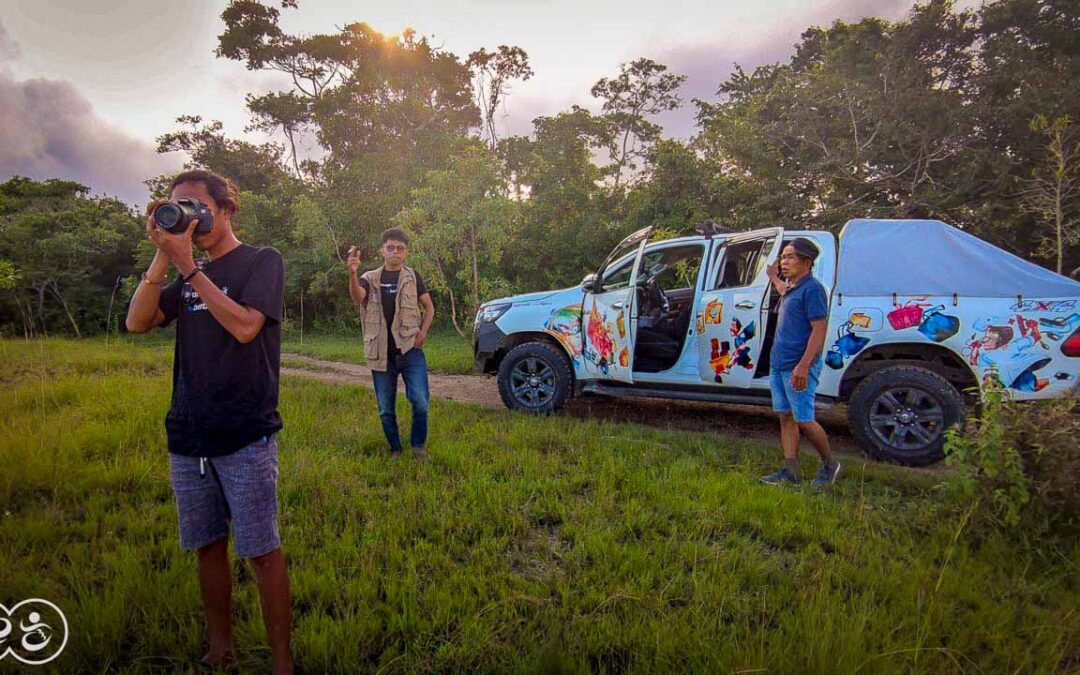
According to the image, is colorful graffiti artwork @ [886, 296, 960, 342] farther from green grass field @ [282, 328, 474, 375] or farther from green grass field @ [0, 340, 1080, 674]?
green grass field @ [282, 328, 474, 375]

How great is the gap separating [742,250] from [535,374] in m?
2.70

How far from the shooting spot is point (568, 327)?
18.5 feet

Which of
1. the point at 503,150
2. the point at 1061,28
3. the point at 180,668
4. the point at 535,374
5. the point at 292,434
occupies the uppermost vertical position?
the point at 503,150

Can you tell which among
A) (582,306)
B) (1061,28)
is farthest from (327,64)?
(1061,28)

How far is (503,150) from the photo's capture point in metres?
23.5

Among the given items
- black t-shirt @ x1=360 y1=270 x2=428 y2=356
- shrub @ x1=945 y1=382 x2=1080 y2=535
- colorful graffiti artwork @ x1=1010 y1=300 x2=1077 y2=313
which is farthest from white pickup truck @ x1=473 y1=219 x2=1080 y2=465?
black t-shirt @ x1=360 y1=270 x2=428 y2=356

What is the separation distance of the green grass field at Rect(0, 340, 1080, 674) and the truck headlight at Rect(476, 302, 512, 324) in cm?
212

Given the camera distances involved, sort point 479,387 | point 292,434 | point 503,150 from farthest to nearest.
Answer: point 503,150, point 479,387, point 292,434

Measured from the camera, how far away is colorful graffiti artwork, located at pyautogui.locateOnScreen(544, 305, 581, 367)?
220 inches

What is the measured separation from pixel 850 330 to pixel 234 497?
4.87 meters

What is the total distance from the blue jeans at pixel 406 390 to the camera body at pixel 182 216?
2439 millimetres

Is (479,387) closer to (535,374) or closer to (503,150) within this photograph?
(535,374)

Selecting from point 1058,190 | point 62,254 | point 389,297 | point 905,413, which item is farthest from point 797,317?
point 62,254

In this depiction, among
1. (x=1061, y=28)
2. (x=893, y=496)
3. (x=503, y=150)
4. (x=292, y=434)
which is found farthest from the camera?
(x=503, y=150)
